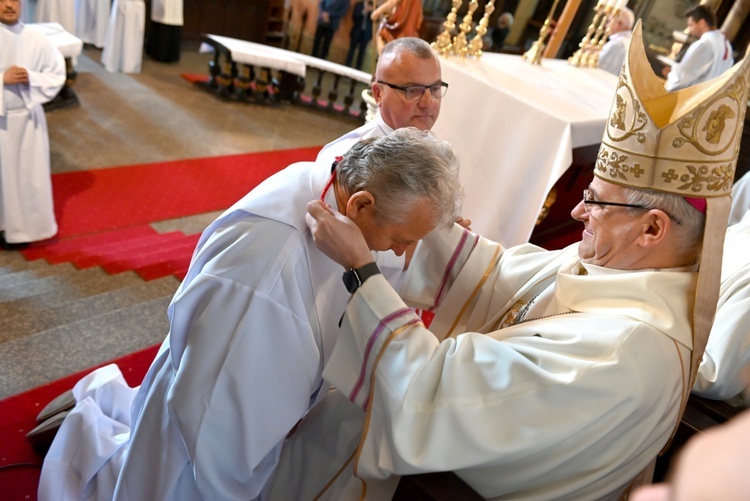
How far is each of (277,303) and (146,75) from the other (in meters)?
8.59

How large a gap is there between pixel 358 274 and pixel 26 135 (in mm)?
3884

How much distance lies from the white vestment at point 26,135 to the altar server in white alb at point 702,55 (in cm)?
700

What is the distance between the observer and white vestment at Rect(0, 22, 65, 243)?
13.2 ft

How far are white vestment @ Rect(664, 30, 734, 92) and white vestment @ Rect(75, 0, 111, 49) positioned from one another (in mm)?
8570

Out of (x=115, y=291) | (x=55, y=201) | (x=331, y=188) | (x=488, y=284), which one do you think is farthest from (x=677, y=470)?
(x=55, y=201)

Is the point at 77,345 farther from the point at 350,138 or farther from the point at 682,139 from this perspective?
the point at 682,139

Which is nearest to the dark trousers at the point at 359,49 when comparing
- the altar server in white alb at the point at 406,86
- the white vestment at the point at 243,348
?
the altar server in white alb at the point at 406,86

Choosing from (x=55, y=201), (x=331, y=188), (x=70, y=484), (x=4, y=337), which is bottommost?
(x=55, y=201)

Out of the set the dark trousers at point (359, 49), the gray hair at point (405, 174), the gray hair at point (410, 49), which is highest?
the gray hair at point (410, 49)

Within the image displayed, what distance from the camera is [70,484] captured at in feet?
6.54

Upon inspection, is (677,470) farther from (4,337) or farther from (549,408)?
(4,337)

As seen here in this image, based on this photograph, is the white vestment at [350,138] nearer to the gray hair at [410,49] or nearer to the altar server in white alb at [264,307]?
the gray hair at [410,49]

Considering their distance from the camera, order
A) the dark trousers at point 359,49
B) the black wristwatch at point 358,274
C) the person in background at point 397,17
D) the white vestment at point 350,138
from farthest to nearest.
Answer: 1. the dark trousers at point 359,49
2. the person in background at point 397,17
3. the white vestment at point 350,138
4. the black wristwatch at point 358,274

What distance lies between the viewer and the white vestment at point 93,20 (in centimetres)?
911
